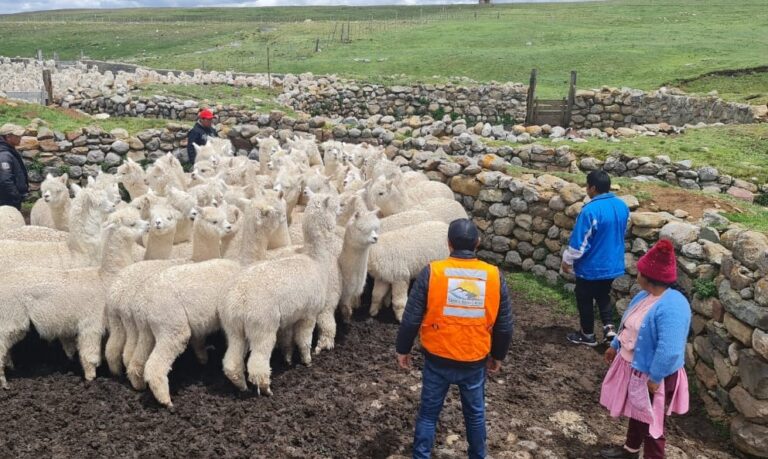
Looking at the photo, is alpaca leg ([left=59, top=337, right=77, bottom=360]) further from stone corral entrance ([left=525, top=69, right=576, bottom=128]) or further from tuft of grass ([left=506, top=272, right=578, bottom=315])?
stone corral entrance ([left=525, top=69, right=576, bottom=128])

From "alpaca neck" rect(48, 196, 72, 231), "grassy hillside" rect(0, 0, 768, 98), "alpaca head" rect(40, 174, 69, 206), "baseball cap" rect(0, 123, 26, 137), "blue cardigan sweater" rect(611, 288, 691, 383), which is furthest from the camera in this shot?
"grassy hillside" rect(0, 0, 768, 98)

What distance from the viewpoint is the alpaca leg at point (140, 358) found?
7.01 m

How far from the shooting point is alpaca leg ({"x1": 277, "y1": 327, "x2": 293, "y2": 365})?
7.89 metres

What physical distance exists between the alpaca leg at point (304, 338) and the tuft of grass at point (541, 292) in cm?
431

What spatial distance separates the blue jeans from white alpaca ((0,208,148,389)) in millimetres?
4159

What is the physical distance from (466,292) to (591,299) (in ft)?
12.9

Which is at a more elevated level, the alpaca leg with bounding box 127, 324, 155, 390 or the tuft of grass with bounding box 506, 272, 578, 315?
the alpaca leg with bounding box 127, 324, 155, 390

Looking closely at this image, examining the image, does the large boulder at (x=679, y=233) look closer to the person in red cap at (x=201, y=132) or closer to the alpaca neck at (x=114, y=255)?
the alpaca neck at (x=114, y=255)

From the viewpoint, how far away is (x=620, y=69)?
1396 inches

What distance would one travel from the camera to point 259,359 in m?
6.96

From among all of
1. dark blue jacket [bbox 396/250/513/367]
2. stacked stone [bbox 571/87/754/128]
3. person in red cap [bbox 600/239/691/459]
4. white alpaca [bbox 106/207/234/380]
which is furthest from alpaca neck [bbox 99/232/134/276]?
stacked stone [bbox 571/87/754/128]

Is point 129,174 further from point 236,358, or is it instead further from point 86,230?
point 236,358

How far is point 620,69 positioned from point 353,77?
15908 mm

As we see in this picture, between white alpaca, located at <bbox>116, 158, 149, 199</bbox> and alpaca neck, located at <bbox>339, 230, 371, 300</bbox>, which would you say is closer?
alpaca neck, located at <bbox>339, 230, 371, 300</bbox>
